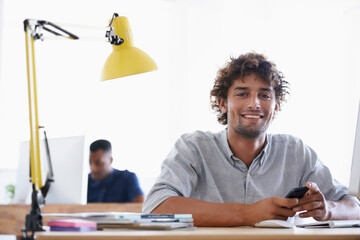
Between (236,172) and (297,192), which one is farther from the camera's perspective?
(236,172)

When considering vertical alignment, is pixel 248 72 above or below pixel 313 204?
above

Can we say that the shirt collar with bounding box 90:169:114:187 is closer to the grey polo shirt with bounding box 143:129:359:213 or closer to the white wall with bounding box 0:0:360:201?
the white wall with bounding box 0:0:360:201

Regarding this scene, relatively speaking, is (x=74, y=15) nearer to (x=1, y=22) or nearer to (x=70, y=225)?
(x=1, y=22)

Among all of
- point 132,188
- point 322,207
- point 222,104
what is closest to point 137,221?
point 322,207

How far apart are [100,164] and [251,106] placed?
1797 millimetres

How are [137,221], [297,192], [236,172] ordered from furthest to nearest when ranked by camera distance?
[236,172], [297,192], [137,221]

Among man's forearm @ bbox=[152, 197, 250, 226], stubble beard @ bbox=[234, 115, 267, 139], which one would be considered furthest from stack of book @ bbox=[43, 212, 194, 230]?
stubble beard @ bbox=[234, 115, 267, 139]

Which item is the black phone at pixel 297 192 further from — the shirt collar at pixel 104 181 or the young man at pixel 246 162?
the shirt collar at pixel 104 181

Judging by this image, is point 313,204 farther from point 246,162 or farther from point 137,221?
point 137,221

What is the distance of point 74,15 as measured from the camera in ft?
16.9

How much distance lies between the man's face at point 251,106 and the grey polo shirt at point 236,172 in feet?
0.27

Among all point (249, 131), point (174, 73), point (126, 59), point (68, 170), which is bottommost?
point (68, 170)

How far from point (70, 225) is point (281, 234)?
0.47 m

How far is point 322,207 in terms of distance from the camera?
5.33 feet
